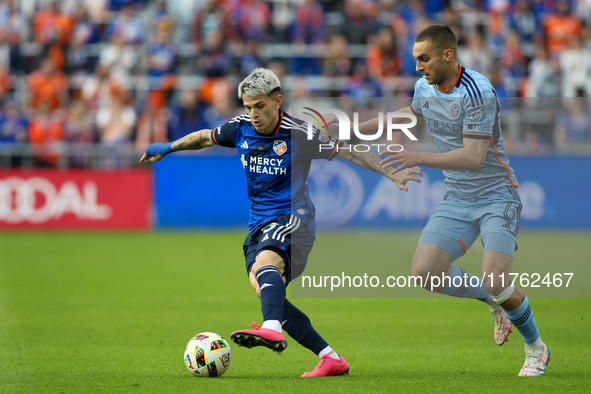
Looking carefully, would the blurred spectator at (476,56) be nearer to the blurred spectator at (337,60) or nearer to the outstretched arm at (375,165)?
the blurred spectator at (337,60)

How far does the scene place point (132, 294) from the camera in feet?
32.1

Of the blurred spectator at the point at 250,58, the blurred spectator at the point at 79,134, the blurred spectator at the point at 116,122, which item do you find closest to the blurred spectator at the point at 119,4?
the blurred spectator at the point at 116,122

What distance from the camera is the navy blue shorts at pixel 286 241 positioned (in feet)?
17.3

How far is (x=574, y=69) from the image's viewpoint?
16969 mm

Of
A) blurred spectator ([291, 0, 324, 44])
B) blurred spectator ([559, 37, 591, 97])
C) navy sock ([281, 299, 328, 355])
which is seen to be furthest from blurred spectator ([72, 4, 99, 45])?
navy sock ([281, 299, 328, 355])

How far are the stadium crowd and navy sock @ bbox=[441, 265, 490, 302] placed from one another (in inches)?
400

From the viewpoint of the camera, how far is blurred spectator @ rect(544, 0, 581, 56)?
1816 cm

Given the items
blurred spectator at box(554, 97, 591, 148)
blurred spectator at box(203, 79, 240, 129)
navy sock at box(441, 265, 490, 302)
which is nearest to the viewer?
navy sock at box(441, 265, 490, 302)

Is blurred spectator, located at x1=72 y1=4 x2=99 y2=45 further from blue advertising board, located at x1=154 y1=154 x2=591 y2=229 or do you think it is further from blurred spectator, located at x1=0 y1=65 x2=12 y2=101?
blue advertising board, located at x1=154 y1=154 x2=591 y2=229

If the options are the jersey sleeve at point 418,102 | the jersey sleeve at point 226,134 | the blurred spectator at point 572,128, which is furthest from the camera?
the blurred spectator at point 572,128

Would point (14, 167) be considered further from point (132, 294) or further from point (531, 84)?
point (531, 84)

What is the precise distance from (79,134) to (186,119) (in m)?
2.31

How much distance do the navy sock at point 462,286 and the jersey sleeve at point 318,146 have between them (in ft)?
4.13

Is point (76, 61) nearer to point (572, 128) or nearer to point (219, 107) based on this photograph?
point (219, 107)
